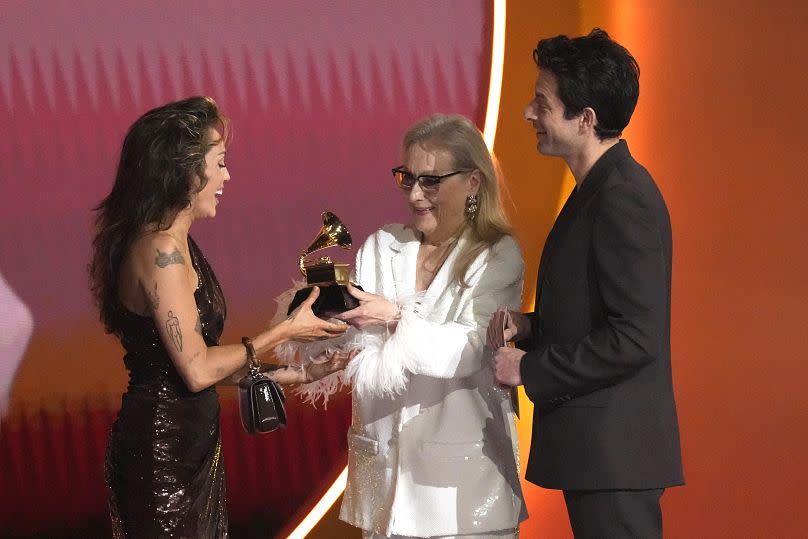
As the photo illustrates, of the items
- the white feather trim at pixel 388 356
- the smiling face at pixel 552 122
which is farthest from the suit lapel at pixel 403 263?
the smiling face at pixel 552 122

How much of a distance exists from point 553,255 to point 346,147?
4.86 feet

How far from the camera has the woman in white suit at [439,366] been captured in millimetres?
2658

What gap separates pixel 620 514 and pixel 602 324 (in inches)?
16.6

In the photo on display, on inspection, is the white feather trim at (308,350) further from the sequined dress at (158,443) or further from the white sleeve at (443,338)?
the sequined dress at (158,443)

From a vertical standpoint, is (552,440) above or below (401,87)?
below

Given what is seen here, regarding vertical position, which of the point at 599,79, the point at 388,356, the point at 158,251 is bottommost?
the point at 388,356

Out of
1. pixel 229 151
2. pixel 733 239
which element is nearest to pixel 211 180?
pixel 229 151

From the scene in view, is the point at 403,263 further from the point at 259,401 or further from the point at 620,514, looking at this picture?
the point at 620,514

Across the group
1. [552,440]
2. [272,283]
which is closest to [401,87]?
[272,283]

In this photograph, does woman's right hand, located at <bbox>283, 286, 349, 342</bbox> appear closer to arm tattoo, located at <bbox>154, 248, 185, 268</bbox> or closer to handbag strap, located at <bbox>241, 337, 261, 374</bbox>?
handbag strap, located at <bbox>241, 337, 261, 374</bbox>

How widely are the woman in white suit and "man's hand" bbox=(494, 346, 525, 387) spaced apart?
0.61ft

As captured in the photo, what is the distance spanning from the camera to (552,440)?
7.86 feet

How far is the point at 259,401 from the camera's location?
2564 mm

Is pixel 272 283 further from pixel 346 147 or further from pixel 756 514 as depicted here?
pixel 756 514
